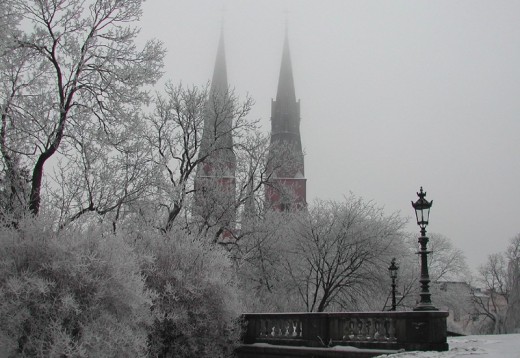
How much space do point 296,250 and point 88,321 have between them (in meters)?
19.1

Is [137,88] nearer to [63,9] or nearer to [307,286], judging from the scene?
[63,9]

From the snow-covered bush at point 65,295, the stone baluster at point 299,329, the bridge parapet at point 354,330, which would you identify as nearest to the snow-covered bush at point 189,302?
the bridge parapet at point 354,330

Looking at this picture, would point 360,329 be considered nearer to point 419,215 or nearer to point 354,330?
point 354,330

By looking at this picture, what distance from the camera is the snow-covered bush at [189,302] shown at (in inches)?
643

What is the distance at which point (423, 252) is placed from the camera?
13953mm

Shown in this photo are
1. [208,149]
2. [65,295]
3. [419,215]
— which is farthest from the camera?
[208,149]

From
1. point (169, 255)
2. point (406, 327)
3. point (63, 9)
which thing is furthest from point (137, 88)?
point (406, 327)

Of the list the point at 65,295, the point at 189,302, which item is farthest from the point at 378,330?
the point at 65,295

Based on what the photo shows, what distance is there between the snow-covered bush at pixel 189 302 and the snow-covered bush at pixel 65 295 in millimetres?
2660

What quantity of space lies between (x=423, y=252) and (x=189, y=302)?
7.06m

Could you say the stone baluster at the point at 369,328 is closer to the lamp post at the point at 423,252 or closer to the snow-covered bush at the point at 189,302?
the lamp post at the point at 423,252

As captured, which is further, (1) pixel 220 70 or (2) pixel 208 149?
(1) pixel 220 70

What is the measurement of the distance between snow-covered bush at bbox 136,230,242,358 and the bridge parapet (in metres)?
1.05

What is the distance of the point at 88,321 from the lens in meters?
12.3
